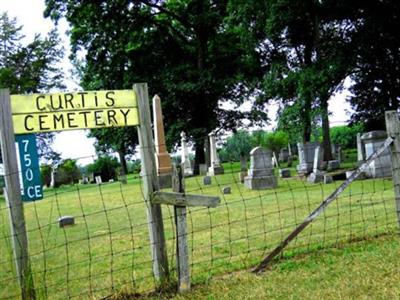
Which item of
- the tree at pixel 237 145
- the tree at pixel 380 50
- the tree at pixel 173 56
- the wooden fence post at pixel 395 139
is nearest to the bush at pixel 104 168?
the tree at pixel 173 56

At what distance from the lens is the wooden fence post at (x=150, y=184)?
491 centimetres

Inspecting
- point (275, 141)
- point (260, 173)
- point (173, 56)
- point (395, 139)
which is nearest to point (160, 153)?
point (260, 173)

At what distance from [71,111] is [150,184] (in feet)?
3.48

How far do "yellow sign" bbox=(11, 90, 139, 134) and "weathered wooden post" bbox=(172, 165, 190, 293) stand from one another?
730 mm

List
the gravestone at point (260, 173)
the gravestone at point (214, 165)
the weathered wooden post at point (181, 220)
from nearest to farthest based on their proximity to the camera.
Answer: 1. the weathered wooden post at point (181, 220)
2. the gravestone at point (260, 173)
3. the gravestone at point (214, 165)

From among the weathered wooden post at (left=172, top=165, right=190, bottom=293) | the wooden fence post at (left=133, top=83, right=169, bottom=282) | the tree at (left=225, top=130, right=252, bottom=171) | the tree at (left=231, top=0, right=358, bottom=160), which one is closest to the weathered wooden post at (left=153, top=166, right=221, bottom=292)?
the weathered wooden post at (left=172, top=165, right=190, bottom=293)

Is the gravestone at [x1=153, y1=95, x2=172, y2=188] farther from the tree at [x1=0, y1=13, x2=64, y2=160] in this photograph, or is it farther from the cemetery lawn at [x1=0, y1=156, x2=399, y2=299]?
the tree at [x1=0, y1=13, x2=64, y2=160]

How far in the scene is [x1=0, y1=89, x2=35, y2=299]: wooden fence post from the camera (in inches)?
169

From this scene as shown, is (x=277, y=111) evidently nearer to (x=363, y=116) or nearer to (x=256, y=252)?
(x=363, y=116)

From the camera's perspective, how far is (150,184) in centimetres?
491

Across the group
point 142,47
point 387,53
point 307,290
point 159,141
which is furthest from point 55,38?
point 307,290

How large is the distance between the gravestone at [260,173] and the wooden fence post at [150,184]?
1199 centimetres

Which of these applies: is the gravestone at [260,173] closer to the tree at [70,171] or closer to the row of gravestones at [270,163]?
the row of gravestones at [270,163]

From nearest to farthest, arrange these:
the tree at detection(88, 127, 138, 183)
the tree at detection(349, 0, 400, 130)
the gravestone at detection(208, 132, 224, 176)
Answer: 1. the tree at detection(349, 0, 400, 130)
2. the gravestone at detection(208, 132, 224, 176)
3. the tree at detection(88, 127, 138, 183)
